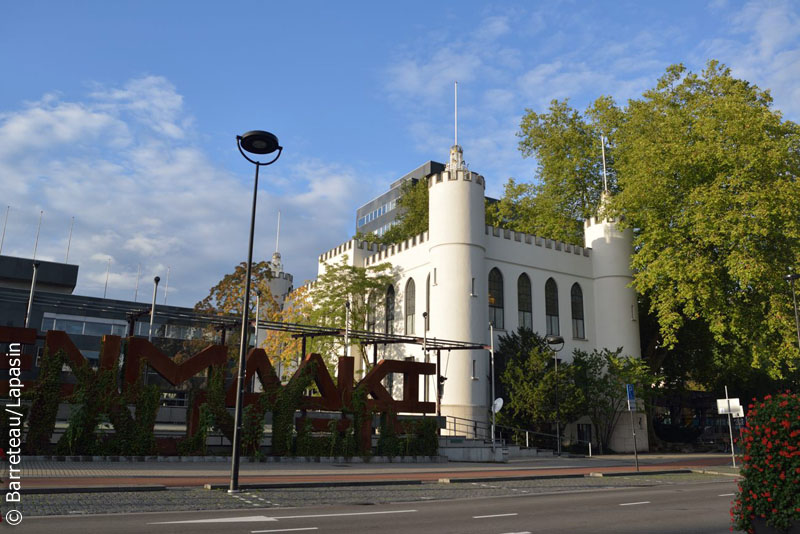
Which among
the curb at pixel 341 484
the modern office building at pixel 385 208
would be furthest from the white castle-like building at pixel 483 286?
the modern office building at pixel 385 208

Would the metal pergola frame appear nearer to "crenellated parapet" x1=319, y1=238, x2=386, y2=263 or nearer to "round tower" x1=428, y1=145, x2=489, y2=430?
"round tower" x1=428, y1=145, x2=489, y2=430

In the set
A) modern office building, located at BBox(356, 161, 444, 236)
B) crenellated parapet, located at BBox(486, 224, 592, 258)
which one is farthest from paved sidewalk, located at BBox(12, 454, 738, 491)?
modern office building, located at BBox(356, 161, 444, 236)

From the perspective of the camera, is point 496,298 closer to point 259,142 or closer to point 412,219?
point 412,219

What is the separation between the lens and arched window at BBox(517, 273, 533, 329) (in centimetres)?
4012

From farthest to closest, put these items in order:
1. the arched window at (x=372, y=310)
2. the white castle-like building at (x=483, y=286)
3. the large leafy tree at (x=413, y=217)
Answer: the large leafy tree at (x=413, y=217) < the arched window at (x=372, y=310) < the white castle-like building at (x=483, y=286)

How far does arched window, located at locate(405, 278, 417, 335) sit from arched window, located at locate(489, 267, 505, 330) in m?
4.66

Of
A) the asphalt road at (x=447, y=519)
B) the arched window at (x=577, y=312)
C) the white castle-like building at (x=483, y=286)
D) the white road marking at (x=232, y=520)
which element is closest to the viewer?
the asphalt road at (x=447, y=519)

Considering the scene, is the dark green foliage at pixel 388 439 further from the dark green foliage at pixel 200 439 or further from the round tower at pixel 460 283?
the round tower at pixel 460 283

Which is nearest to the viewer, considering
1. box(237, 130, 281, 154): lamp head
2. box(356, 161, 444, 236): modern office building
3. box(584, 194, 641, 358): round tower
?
box(237, 130, 281, 154): lamp head

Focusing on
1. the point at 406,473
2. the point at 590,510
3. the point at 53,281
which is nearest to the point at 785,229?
the point at 406,473

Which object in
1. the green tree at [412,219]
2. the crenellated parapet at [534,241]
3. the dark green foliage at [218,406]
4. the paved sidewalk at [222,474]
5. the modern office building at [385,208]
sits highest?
the modern office building at [385,208]

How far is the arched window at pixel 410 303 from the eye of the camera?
40.4 meters

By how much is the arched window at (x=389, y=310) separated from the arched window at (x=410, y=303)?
1.52m

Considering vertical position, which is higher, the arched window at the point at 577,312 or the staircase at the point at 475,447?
the arched window at the point at 577,312
